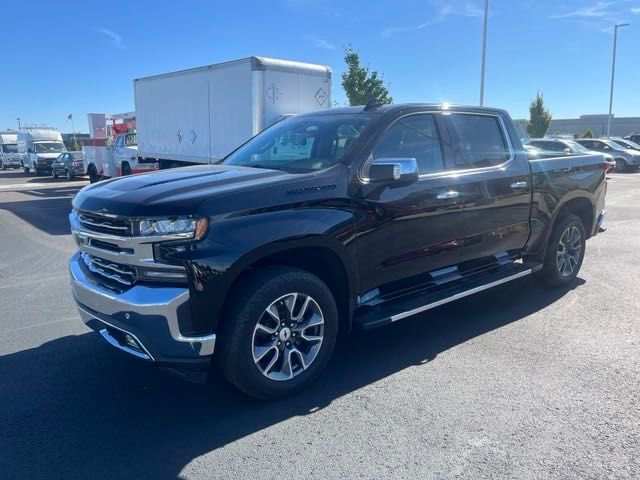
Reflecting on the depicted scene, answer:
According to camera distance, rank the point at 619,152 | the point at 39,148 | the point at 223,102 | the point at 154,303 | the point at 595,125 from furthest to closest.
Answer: the point at 595,125 → the point at 39,148 → the point at 619,152 → the point at 223,102 → the point at 154,303

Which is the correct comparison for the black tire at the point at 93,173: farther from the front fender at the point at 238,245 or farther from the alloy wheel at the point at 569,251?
the front fender at the point at 238,245

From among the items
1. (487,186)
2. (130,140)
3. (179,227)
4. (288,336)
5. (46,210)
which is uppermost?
(130,140)

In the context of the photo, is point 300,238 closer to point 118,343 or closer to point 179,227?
point 179,227

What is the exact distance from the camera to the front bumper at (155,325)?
10.0 feet

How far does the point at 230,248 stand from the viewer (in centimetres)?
317

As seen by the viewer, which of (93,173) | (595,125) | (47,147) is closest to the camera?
Result: (93,173)

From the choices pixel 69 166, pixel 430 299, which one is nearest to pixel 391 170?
pixel 430 299

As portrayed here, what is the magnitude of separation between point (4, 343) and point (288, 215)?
2.91 m

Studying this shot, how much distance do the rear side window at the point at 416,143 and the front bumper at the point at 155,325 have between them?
1.87 metres

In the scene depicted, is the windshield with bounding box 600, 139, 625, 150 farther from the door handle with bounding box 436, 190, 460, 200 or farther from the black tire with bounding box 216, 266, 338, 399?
the black tire with bounding box 216, 266, 338, 399

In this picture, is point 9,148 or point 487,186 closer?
point 487,186

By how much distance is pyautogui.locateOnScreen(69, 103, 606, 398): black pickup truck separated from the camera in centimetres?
313

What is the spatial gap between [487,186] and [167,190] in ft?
9.26

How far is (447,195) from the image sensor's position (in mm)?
4410
